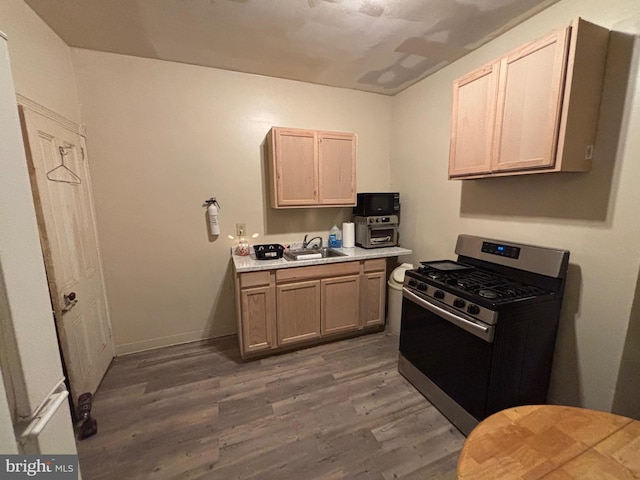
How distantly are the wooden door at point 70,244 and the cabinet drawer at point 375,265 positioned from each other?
7.80 ft

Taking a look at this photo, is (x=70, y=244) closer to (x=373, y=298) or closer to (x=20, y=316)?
(x=20, y=316)

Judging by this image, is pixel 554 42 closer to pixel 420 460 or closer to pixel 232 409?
pixel 420 460

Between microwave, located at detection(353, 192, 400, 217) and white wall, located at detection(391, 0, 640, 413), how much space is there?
2.70 ft

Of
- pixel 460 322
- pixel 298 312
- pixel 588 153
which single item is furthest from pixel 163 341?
pixel 588 153

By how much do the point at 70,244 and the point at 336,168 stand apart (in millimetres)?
2308

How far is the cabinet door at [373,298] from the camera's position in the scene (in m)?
2.83

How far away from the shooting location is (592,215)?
1.61m

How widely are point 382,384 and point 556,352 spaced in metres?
1.22

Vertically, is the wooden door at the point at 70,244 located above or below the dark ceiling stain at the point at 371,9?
below

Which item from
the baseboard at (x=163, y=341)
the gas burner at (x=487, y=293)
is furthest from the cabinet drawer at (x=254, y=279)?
the gas burner at (x=487, y=293)

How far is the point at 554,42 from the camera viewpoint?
4.83ft

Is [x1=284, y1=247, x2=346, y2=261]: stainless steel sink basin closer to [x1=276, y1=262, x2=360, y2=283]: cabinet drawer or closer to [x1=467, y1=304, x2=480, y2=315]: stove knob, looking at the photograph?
[x1=276, y1=262, x2=360, y2=283]: cabinet drawer

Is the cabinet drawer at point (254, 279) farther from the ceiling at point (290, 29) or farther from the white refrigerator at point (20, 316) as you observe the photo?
the ceiling at point (290, 29)

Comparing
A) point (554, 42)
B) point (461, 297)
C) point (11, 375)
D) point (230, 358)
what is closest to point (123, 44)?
point (11, 375)
